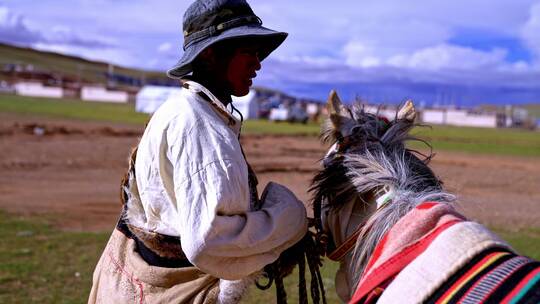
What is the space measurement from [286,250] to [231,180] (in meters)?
0.50

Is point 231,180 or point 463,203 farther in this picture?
point 463,203

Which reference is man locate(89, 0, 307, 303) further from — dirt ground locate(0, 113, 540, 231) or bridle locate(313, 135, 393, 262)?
dirt ground locate(0, 113, 540, 231)

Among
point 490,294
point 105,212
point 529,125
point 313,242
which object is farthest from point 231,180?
point 529,125

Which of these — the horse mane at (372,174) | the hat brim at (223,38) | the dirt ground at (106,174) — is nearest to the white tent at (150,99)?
the dirt ground at (106,174)

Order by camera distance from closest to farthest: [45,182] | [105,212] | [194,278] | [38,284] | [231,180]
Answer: [231,180]
[194,278]
[38,284]
[105,212]
[45,182]

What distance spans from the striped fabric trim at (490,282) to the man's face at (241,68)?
101 centimetres

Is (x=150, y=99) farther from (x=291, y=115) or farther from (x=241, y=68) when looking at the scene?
(x=241, y=68)

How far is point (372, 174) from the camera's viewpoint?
7.06 feet

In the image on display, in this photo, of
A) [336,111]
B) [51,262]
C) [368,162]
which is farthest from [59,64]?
[368,162]

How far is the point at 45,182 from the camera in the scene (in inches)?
474

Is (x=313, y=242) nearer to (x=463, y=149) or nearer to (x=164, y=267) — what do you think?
(x=164, y=267)

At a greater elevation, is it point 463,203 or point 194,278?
point 463,203

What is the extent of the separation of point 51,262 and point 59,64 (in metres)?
118

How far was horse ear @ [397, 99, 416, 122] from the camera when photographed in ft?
7.98
